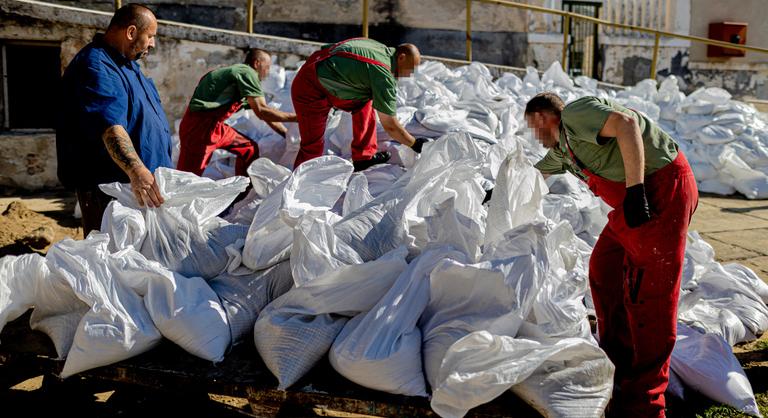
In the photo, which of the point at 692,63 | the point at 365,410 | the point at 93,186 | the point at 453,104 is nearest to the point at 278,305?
the point at 365,410

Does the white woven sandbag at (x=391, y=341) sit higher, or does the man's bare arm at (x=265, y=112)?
the man's bare arm at (x=265, y=112)

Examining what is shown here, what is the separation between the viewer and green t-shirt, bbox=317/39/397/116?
13.5ft

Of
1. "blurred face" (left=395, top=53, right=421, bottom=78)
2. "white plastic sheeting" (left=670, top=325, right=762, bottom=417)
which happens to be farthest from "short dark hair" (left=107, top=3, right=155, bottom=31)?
"white plastic sheeting" (left=670, top=325, right=762, bottom=417)

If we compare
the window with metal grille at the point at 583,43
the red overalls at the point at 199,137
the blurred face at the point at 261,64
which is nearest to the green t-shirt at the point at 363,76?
the red overalls at the point at 199,137

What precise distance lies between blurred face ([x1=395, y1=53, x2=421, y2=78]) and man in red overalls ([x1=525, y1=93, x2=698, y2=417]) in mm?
1787

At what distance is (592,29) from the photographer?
39.8 feet

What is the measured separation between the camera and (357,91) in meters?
4.29

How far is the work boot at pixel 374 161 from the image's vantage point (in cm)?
455

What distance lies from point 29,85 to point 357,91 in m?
4.84

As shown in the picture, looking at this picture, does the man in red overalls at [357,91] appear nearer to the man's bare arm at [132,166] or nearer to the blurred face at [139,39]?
the blurred face at [139,39]

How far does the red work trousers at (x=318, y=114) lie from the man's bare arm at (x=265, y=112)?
1.39ft

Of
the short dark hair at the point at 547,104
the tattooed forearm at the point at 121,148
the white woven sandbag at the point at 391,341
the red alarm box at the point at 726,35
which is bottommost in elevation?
the white woven sandbag at the point at 391,341

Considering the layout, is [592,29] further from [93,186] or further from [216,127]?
[93,186]

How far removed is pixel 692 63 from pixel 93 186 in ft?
38.6
